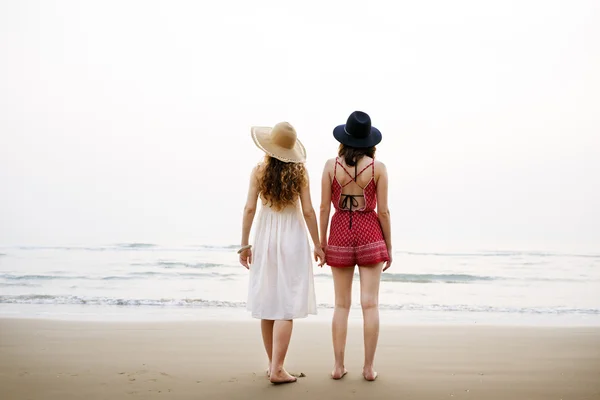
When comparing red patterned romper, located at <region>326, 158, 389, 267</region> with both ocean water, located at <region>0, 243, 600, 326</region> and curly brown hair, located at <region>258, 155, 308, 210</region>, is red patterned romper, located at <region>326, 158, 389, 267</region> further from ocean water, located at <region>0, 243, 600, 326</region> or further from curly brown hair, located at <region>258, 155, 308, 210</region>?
ocean water, located at <region>0, 243, 600, 326</region>

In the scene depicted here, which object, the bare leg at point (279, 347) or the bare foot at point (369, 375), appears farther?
the bare foot at point (369, 375)

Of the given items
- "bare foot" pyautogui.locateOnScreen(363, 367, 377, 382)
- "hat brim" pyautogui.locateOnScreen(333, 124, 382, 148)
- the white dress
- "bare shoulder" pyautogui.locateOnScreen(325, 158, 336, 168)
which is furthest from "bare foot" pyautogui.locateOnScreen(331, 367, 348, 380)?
"hat brim" pyautogui.locateOnScreen(333, 124, 382, 148)

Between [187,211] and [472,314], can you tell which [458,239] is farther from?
[472,314]

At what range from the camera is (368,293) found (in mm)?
4289

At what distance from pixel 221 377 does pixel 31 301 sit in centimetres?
611

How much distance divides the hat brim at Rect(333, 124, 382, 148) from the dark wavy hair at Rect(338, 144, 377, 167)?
32mm

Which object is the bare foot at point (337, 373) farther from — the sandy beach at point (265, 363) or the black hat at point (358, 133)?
the black hat at point (358, 133)

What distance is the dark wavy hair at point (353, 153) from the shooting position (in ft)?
14.1

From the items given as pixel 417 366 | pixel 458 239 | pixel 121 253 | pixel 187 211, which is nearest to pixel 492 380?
pixel 417 366

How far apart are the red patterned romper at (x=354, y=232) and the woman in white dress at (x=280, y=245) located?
0.47ft

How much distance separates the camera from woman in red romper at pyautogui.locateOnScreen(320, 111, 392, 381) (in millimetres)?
4285

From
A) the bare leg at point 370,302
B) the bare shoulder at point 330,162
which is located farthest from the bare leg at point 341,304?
the bare shoulder at point 330,162

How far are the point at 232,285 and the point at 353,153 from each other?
8618 millimetres

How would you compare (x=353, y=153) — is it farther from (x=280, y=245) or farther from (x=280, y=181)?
(x=280, y=245)
